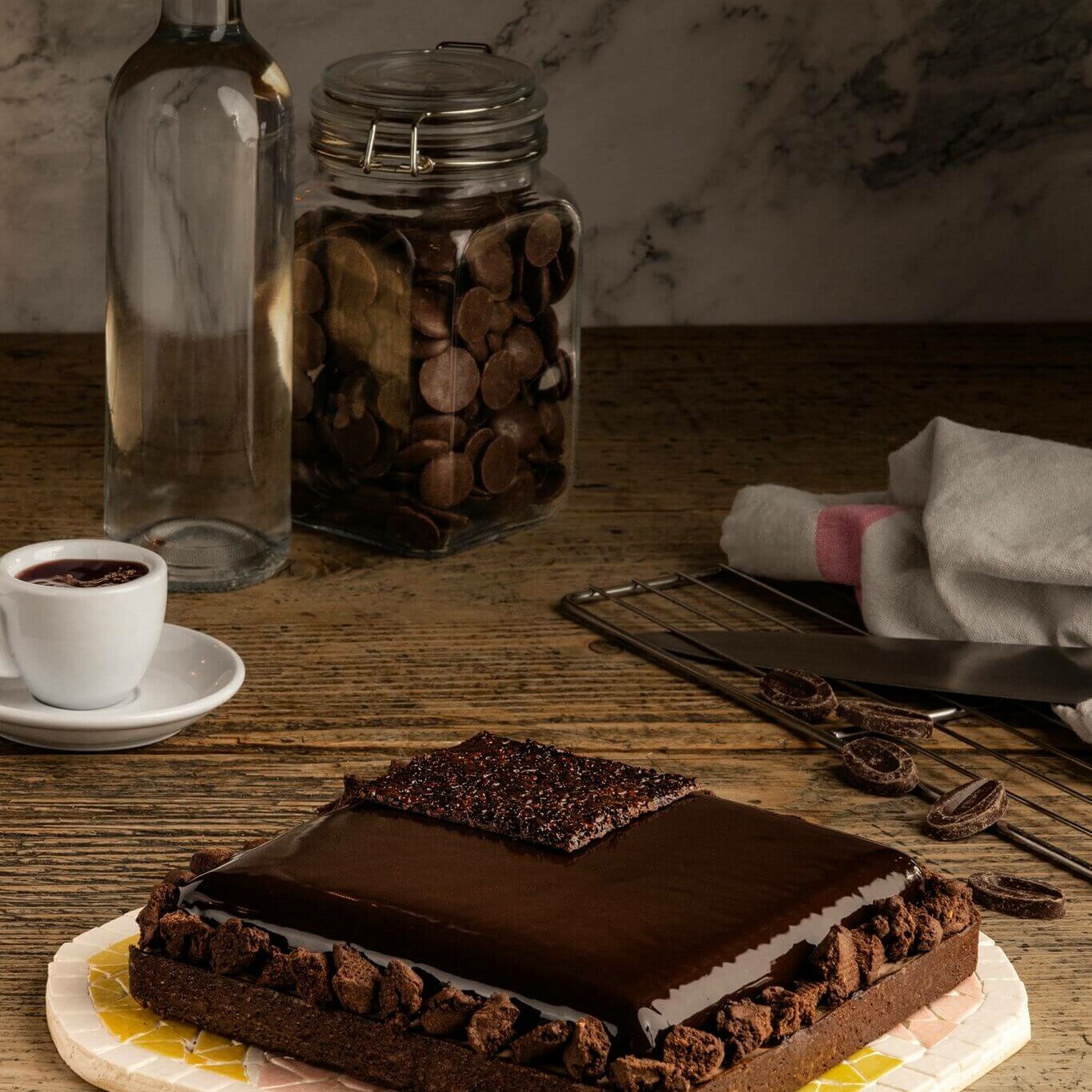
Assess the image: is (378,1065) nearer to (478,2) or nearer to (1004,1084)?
(1004,1084)

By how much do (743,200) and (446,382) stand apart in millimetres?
709

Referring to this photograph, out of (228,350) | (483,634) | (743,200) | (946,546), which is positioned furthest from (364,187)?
(743,200)

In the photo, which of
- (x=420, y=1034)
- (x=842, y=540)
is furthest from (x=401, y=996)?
(x=842, y=540)

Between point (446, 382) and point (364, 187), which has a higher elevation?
point (364, 187)

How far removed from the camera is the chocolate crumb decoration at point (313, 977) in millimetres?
538

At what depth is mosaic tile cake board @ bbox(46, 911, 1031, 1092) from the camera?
0.53 meters

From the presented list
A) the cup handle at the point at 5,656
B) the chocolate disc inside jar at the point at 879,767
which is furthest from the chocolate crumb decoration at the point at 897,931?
the cup handle at the point at 5,656

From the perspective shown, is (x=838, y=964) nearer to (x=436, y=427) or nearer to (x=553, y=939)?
(x=553, y=939)

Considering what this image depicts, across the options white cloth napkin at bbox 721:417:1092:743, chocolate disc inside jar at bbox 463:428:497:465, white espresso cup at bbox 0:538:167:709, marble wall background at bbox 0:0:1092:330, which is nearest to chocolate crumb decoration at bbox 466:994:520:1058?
white espresso cup at bbox 0:538:167:709

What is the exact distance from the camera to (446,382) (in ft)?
3.54

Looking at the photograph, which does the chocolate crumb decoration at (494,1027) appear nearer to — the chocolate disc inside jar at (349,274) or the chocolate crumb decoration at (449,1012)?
the chocolate crumb decoration at (449,1012)

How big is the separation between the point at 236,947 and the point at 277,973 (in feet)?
0.06

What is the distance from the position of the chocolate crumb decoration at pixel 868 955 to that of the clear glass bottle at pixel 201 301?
0.60 m

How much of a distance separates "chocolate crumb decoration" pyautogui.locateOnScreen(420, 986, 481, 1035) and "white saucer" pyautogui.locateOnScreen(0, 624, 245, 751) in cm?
32
